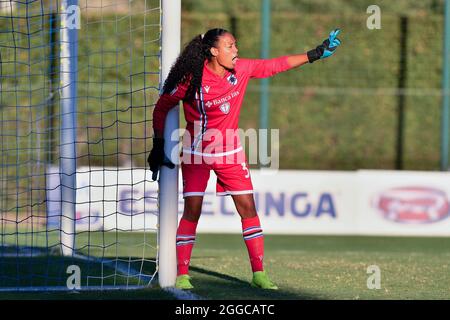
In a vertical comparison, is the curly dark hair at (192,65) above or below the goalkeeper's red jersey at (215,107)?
above

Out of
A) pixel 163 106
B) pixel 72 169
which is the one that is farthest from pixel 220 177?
pixel 72 169

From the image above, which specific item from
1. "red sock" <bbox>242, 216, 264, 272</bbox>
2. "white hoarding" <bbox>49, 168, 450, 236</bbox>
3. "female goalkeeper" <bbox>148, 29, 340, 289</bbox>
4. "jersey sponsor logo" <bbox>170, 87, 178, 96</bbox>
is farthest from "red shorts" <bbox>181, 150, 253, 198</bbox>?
"white hoarding" <bbox>49, 168, 450, 236</bbox>

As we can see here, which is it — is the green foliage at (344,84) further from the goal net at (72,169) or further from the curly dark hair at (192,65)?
the curly dark hair at (192,65)

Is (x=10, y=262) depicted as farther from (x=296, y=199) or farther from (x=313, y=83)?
(x=313, y=83)

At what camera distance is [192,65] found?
7.98 m

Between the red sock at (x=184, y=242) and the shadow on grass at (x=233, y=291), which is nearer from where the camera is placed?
the shadow on grass at (x=233, y=291)

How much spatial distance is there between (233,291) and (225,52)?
75.4 inches

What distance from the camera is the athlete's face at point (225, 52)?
8008 mm

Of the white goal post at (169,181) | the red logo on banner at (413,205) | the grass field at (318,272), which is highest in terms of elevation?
the white goal post at (169,181)

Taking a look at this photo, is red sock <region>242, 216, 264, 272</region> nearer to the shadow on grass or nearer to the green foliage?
the shadow on grass

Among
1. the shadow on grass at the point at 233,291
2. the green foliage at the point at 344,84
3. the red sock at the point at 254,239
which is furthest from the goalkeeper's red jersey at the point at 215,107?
the green foliage at the point at 344,84

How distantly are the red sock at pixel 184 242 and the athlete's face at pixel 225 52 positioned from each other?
4.43 feet

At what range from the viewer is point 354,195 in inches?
607
